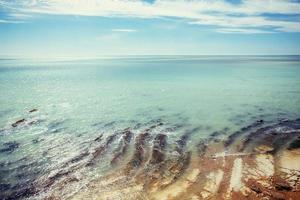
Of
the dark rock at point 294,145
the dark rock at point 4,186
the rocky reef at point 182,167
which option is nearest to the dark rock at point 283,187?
the rocky reef at point 182,167

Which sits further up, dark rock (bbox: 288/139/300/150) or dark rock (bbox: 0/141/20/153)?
dark rock (bbox: 288/139/300/150)

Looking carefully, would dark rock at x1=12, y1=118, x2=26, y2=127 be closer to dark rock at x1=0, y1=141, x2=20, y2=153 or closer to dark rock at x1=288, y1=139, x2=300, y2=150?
dark rock at x1=0, y1=141, x2=20, y2=153

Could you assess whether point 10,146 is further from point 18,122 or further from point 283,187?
point 283,187

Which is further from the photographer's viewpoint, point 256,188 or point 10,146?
point 10,146

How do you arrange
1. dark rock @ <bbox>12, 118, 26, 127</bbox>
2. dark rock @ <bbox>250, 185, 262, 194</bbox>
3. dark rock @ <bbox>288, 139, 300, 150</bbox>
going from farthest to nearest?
dark rock @ <bbox>12, 118, 26, 127</bbox> → dark rock @ <bbox>288, 139, 300, 150</bbox> → dark rock @ <bbox>250, 185, 262, 194</bbox>

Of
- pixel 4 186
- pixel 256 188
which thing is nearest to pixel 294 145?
pixel 256 188

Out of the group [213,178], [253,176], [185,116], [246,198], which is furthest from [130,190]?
[185,116]

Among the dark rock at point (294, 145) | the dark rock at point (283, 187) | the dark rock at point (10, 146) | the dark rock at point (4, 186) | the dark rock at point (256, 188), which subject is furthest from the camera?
the dark rock at point (10, 146)

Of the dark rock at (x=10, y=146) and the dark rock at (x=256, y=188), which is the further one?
the dark rock at (x=10, y=146)

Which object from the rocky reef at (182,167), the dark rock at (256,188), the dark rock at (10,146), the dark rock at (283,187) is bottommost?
the dark rock at (10,146)

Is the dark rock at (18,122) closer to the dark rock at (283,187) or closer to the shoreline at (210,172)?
the shoreline at (210,172)

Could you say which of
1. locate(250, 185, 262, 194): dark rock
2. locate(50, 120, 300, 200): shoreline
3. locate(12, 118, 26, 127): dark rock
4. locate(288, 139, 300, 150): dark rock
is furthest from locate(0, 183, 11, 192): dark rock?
locate(288, 139, 300, 150): dark rock

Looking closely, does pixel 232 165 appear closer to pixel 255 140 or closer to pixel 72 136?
pixel 255 140
